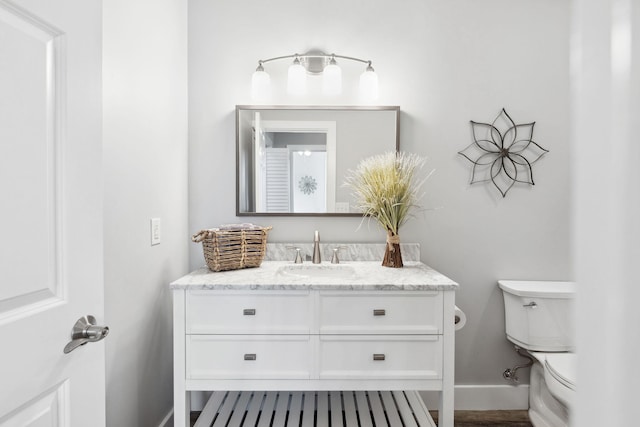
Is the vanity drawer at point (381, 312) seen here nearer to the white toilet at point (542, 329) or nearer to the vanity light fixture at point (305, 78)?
the white toilet at point (542, 329)

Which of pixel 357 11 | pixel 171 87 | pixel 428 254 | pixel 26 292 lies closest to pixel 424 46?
pixel 357 11

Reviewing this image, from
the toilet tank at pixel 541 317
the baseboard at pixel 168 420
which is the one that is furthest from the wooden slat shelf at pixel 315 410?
the toilet tank at pixel 541 317

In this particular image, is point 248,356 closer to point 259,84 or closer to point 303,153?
point 303,153

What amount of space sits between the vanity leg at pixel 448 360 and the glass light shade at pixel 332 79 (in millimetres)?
1222

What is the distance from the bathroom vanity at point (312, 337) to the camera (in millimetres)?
1489

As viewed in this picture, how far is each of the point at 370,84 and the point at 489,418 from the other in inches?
77.8

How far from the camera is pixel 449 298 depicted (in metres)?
1.52

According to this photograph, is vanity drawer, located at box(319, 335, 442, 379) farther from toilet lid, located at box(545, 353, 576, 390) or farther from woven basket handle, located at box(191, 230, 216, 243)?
woven basket handle, located at box(191, 230, 216, 243)

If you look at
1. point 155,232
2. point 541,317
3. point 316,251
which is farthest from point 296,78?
point 541,317

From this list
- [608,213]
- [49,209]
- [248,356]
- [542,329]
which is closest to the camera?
[608,213]

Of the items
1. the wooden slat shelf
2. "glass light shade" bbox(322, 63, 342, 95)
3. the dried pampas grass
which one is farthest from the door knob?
"glass light shade" bbox(322, 63, 342, 95)

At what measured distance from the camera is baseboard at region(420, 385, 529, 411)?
6.75ft

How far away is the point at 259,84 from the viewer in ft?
6.46

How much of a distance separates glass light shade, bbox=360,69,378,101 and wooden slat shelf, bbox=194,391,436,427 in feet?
5.19
